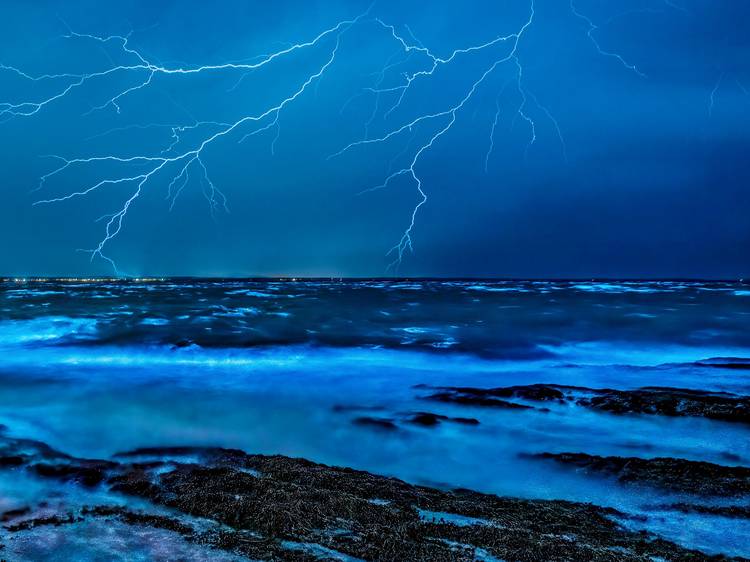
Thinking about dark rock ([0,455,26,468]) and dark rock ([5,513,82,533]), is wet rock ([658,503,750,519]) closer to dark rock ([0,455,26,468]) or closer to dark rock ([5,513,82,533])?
dark rock ([5,513,82,533])

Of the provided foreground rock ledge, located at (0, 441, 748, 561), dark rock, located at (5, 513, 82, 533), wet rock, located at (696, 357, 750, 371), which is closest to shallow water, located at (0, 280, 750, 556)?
wet rock, located at (696, 357, 750, 371)

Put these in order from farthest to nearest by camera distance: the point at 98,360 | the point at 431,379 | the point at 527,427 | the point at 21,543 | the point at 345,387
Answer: the point at 98,360, the point at 431,379, the point at 345,387, the point at 527,427, the point at 21,543

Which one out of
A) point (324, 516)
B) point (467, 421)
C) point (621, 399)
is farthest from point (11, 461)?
point (621, 399)

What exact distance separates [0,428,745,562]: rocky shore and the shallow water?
457 millimetres

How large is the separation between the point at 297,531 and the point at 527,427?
151 inches

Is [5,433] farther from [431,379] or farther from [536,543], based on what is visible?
[431,379]

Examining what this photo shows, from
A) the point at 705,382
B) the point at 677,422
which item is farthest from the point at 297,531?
the point at 705,382

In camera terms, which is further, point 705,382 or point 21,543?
point 705,382

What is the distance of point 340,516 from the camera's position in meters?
3.61

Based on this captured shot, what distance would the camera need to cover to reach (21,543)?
10.3ft

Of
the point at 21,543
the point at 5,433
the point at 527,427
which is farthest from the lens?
the point at 527,427

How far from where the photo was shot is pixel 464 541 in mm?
3260

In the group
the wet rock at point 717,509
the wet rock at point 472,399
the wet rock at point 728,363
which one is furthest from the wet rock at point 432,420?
the wet rock at point 728,363

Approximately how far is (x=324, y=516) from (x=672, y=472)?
3208 mm
